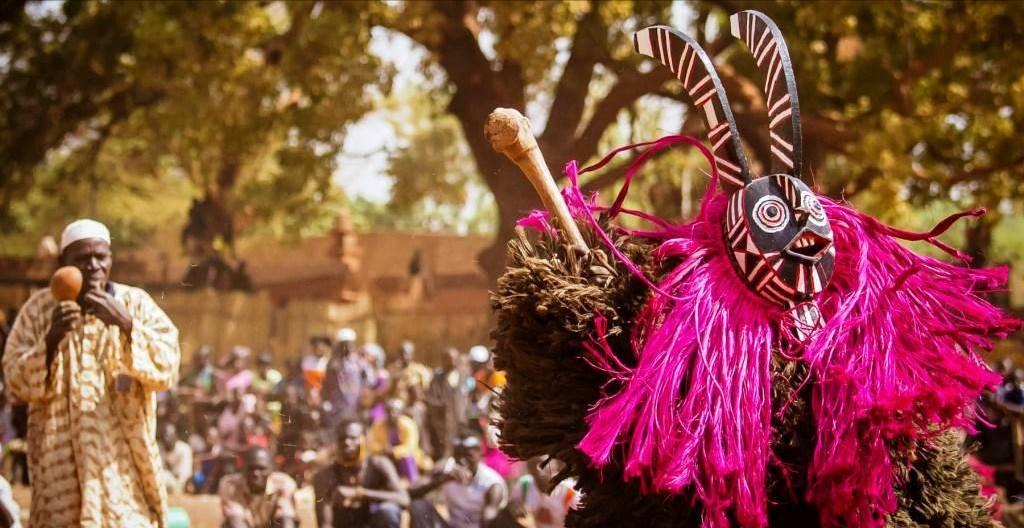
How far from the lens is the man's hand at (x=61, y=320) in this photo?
197 inches

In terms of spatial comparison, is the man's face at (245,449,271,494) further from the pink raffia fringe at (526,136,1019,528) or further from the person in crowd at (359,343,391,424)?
the pink raffia fringe at (526,136,1019,528)

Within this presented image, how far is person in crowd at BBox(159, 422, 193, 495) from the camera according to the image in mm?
11430

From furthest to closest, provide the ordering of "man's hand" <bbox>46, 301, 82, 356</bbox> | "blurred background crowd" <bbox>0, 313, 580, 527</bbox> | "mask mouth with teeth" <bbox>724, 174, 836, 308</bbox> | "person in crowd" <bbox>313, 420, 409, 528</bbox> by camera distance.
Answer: "blurred background crowd" <bbox>0, 313, 580, 527</bbox>, "person in crowd" <bbox>313, 420, 409, 528</bbox>, "man's hand" <bbox>46, 301, 82, 356</bbox>, "mask mouth with teeth" <bbox>724, 174, 836, 308</bbox>

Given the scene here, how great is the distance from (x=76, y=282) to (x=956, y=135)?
13.7 m

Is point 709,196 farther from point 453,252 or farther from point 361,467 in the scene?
point 453,252

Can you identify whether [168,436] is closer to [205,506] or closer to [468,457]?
[205,506]

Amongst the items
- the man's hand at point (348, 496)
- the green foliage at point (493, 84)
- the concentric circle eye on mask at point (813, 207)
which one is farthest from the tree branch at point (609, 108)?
the concentric circle eye on mask at point (813, 207)

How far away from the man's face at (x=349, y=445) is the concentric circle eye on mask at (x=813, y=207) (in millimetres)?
5377

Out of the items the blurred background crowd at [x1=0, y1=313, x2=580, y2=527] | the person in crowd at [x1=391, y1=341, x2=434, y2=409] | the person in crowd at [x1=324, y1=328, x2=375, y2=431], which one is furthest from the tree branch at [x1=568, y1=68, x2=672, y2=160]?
the person in crowd at [x1=324, y1=328, x2=375, y2=431]

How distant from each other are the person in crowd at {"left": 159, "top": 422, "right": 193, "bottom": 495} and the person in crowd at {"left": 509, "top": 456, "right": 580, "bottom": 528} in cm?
372

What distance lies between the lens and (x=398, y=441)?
10406mm

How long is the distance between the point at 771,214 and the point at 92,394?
307 centimetres

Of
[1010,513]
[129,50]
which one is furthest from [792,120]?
[129,50]

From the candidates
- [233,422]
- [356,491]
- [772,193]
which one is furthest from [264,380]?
[772,193]
